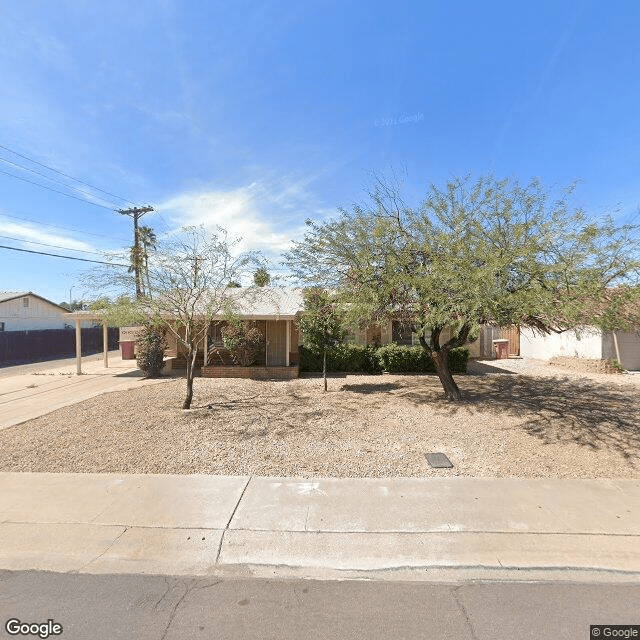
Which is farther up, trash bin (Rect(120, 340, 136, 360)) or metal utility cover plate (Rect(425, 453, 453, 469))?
trash bin (Rect(120, 340, 136, 360))

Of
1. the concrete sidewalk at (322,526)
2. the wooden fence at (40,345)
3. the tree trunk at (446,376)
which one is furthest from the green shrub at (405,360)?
the wooden fence at (40,345)

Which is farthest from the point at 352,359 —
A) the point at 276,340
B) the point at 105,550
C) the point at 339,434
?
the point at 105,550

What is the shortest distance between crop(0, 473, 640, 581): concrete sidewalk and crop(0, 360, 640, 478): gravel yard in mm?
440

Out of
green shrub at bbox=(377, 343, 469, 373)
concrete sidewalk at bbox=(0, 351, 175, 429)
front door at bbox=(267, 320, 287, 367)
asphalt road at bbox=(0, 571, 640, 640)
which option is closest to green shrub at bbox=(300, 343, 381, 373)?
green shrub at bbox=(377, 343, 469, 373)

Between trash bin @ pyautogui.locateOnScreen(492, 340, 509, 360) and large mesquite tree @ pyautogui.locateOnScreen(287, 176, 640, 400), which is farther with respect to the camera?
trash bin @ pyautogui.locateOnScreen(492, 340, 509, 360)

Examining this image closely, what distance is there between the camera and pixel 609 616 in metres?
2.57

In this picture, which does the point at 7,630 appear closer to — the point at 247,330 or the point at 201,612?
the point at 201,612

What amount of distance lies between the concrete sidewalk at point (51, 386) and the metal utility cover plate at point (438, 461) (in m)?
7.65

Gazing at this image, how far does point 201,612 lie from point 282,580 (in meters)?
0.62

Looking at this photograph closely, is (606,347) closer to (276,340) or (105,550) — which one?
(276,340)

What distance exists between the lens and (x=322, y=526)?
371 cm

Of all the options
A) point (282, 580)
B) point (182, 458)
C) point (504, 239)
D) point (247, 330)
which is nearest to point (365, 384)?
point (247, 330)

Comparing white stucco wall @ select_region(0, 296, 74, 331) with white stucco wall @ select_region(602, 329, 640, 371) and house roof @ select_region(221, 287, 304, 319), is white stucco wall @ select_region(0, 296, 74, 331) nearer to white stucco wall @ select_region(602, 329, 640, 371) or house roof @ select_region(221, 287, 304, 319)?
house roof @ select_region(221, 287, 304, 319)

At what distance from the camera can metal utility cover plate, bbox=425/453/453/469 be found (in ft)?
16.9
